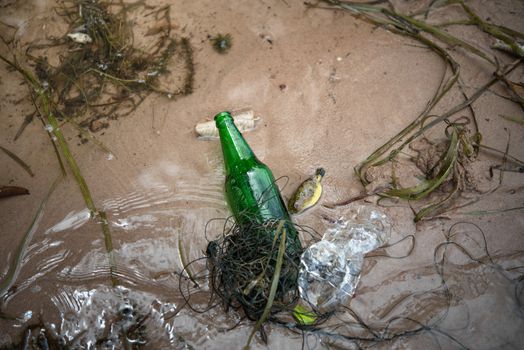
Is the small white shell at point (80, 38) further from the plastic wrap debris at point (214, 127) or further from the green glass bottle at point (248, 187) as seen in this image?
the green glass bottle at point (248, 187)

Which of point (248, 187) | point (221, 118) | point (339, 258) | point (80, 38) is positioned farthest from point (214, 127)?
point (80, 38)

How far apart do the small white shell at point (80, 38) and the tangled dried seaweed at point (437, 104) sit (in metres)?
1.93

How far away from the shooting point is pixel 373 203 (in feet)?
8.04

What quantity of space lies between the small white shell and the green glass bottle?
1599mm

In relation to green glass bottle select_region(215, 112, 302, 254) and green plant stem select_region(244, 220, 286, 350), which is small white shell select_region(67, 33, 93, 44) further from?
green plant stem select_region(244, 220, 286, 350)

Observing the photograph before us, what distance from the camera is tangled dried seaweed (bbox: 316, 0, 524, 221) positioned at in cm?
241

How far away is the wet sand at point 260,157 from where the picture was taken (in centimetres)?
219

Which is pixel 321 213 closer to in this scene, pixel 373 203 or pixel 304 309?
pixel 373 203

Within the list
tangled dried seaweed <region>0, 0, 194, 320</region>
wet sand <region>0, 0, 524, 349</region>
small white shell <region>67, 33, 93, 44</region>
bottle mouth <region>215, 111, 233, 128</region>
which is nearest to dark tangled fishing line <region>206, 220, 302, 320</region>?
wet sand <region>0, 0, 524, 349</region>

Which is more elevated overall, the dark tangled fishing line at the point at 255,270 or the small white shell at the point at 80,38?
the small white shell at the point at 80,38

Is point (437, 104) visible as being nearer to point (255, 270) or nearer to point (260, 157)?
point (260, 157)

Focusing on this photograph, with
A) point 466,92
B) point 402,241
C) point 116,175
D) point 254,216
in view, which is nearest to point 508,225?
point 402,241

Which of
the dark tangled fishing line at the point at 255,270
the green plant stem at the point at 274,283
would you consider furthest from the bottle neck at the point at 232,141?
the green plant stem at the point at 274,283

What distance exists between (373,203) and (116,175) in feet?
5.54
